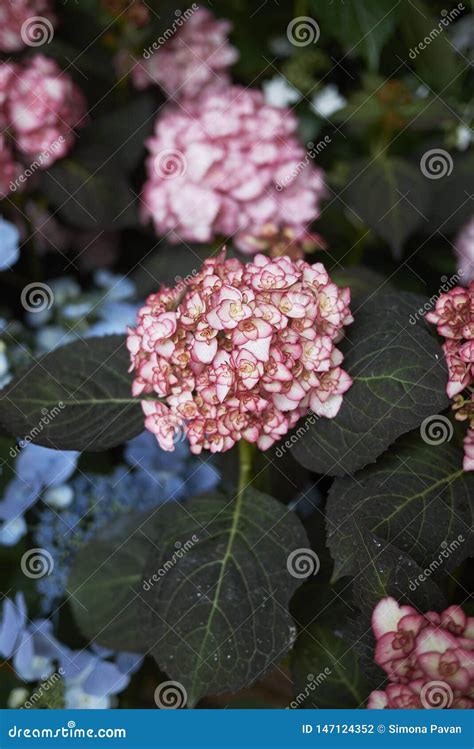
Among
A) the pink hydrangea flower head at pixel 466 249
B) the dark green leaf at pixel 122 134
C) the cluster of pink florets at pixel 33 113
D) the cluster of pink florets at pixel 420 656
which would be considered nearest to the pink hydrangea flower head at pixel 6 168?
the cluster of pink florets at pixel 33 113

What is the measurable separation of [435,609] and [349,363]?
0.68ft

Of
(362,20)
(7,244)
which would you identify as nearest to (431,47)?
(362,20)

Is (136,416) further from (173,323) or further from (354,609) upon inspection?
(354,609)

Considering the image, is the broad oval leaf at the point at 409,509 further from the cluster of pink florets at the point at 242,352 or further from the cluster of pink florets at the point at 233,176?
the cluster of pink florets at the point at 233,176

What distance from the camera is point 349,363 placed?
667 mm

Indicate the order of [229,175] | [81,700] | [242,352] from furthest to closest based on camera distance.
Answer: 1. [229,175]
2. [81,700]
3. [242,352]

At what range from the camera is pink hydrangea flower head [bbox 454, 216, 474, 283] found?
1.00 metres

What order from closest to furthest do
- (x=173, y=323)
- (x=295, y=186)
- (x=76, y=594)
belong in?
1. (x=173, y=323)
2. (x=76, y=594)
3. (x=295, y=186)

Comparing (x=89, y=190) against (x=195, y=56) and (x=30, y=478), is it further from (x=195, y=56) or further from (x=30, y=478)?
(x=30, y=478)

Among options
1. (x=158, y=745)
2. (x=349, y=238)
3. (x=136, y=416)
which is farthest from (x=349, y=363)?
(x=349, y=238)

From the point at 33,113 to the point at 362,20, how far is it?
1.36 ft

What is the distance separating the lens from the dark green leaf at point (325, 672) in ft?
2.42

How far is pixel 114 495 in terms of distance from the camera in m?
0.96

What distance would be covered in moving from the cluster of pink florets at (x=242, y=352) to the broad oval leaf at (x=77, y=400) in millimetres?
58
